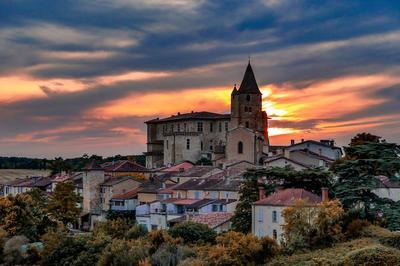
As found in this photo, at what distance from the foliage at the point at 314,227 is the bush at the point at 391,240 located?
348 cm

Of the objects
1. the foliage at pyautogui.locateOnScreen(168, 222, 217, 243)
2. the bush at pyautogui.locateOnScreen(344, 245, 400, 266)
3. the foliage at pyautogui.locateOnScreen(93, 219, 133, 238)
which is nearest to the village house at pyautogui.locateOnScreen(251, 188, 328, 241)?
the foliage at pyautogui.locateOnScreen(168, 222, 217, 243)

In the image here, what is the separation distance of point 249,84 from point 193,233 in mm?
64870

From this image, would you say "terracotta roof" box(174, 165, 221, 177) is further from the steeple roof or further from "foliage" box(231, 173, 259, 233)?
the steeple roof

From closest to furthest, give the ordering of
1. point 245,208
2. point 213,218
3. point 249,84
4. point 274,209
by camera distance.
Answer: point 274,209, point 245,208, point 213,218, point 249,84

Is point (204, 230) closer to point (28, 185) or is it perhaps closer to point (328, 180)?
point (328, 180)

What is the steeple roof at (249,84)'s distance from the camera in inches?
4523

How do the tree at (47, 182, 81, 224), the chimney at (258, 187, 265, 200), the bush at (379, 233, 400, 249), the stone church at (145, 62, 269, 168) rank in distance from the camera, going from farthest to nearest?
the stone church at (145, 62, 269, 168), the tree at (47, 182, 81, 224), the chimney at (258, 187, 265, 200), the bush at (379, 233, 400, 249)

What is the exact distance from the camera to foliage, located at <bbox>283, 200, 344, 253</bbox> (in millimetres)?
42812

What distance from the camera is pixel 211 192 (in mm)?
68188

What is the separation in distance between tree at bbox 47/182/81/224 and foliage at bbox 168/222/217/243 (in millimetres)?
25761

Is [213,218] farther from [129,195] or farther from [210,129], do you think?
[210,129]

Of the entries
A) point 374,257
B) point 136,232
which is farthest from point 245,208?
point 374,257

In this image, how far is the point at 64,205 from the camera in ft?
257

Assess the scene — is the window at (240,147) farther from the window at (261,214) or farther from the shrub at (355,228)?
the shrub at (355,228)
